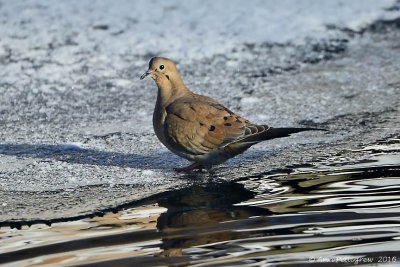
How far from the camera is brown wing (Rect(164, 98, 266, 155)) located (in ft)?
18.0

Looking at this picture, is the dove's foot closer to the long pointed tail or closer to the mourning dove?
the mourning dove

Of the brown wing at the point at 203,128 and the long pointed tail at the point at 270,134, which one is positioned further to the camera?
the brown wing at the point at 203,128

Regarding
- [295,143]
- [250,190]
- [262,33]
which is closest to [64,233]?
[250,190]

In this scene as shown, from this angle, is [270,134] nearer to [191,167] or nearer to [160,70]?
[191,167]

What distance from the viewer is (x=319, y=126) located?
20.6ft

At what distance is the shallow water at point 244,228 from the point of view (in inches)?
155

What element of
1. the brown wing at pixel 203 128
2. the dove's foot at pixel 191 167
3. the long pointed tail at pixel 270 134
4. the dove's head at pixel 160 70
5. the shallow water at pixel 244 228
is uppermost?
the dove's head at pixel 160 70

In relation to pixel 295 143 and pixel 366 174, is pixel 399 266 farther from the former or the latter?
pixel 295 143

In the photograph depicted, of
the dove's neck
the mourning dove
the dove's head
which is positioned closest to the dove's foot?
the mourning dove

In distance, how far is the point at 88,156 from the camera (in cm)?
589

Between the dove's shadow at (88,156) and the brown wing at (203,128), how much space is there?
0.26 m

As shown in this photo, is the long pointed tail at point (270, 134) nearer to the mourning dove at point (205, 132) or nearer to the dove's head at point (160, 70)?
the mourning dove at point (205, 132)

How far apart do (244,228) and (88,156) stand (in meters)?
1.87

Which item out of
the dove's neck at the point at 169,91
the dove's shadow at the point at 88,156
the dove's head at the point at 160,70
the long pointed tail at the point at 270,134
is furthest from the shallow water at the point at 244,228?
the dove's head at the point at 160,70
